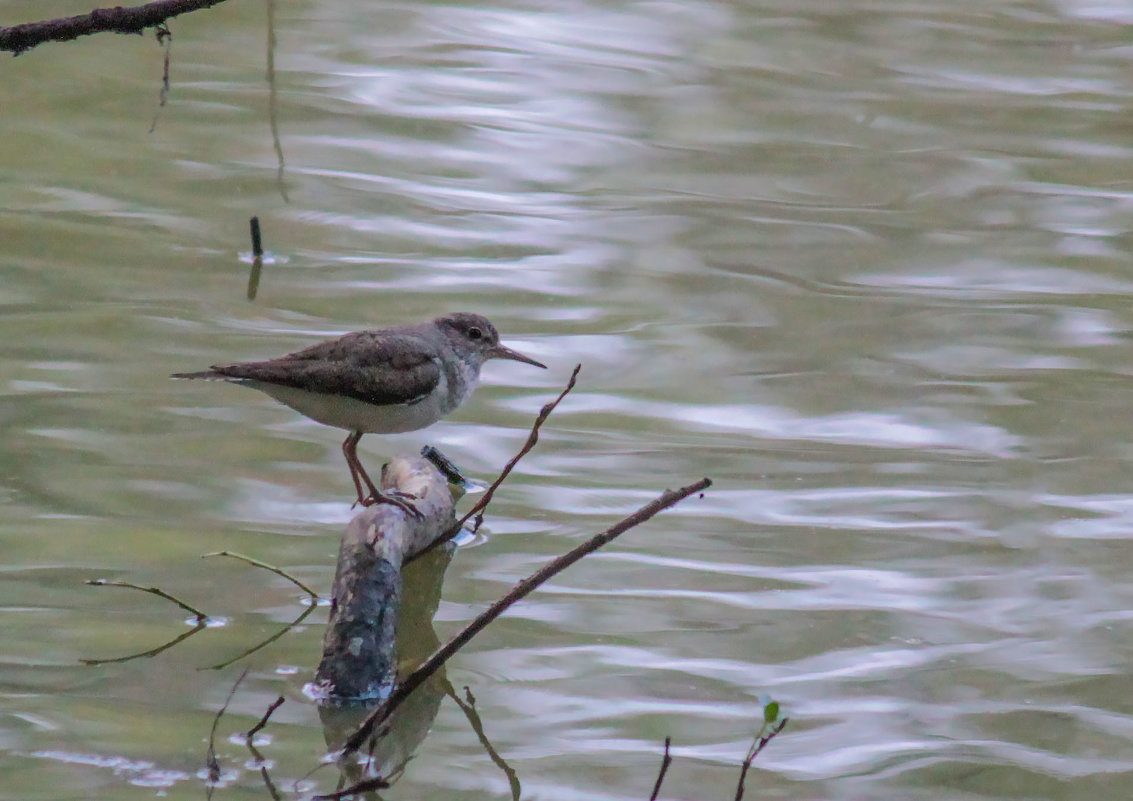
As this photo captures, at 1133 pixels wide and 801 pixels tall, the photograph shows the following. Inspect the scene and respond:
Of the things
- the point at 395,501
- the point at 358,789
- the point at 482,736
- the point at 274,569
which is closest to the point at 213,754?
the point at 358,789

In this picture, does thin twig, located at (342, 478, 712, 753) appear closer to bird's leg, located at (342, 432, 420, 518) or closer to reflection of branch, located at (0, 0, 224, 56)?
bird's leg, located at (342, 432, 420, 518)

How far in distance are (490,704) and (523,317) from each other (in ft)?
12.4

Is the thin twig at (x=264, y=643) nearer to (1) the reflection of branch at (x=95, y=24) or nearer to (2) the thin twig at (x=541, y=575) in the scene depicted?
(2) the thin twig at (x=541, y=575)

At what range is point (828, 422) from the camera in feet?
26.2

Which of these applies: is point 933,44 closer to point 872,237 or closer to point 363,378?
point 872,237

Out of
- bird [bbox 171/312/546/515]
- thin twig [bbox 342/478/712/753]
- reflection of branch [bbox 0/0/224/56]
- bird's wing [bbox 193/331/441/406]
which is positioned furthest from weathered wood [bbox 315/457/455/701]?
reflection of branch [bbox 0/0/224/56]

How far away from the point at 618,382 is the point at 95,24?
15.8 ft

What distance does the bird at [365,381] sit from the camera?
5711mm

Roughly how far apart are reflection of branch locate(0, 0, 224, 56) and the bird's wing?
1783mm

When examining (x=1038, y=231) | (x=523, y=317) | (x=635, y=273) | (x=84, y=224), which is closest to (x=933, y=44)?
(x=1038, y=231)

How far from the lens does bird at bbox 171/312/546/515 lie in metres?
5.71

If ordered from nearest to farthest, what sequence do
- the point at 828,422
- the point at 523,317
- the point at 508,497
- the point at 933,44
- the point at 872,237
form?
the point at 508,497
the point at 828,422
the point at 523,317
the point at 872,237
the point at 933,44

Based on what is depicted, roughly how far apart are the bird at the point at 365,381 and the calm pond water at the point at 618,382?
705 millimetres

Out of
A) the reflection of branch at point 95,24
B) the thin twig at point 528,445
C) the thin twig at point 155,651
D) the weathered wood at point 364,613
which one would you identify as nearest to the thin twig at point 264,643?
the thin twig at point 155,651
